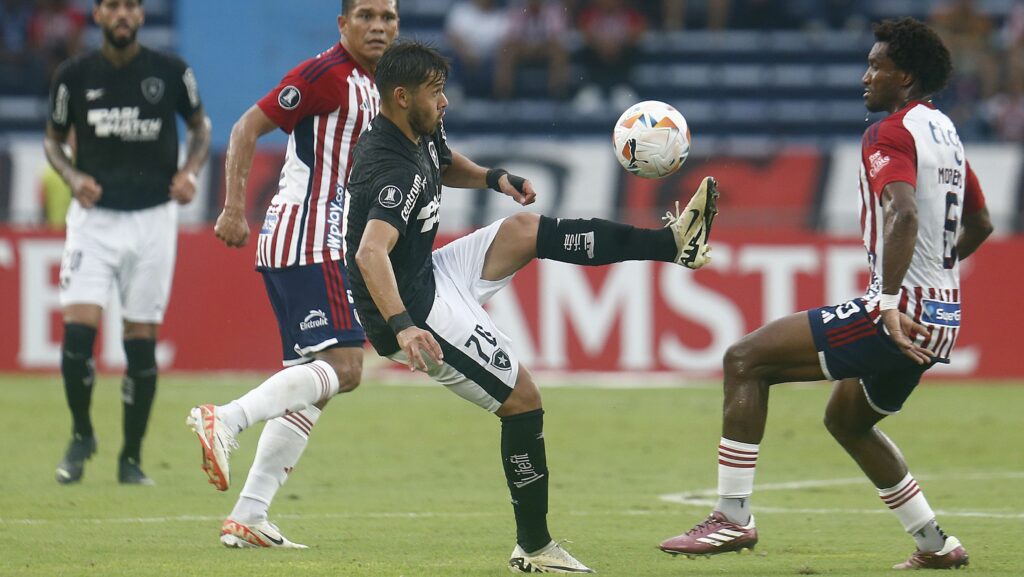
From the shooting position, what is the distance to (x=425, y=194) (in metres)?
6.14

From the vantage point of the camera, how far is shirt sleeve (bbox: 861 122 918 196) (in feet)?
20.6

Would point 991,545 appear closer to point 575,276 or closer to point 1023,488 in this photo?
point 1023,488

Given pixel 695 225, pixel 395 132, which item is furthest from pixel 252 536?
pixel 695 225

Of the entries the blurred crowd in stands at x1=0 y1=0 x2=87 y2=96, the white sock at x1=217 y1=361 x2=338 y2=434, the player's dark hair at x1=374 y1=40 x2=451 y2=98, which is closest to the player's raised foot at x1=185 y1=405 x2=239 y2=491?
the white sock at x1=217 y1=361 x2=338 y2=434

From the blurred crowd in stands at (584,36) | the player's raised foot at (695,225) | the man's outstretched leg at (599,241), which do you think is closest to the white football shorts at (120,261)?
the man's outstretched leg at (599,241)

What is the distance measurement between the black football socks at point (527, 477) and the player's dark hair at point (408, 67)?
1.40 m

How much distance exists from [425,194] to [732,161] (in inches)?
503

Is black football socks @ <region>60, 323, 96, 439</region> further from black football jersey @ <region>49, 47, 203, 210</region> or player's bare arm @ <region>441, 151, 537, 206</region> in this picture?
player's bare arm @ <region>441, 151, 537, 206</region>

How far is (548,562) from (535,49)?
17.0 m

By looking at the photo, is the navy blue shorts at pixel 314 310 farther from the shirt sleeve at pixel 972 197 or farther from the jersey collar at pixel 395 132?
the shirt sleeve at pixel 972 197

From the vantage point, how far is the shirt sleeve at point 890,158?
629cm

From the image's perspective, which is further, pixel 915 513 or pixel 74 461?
pixel 74 461

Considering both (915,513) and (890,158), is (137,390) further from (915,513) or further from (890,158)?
(890,158)

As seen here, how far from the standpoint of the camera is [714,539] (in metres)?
6.56
